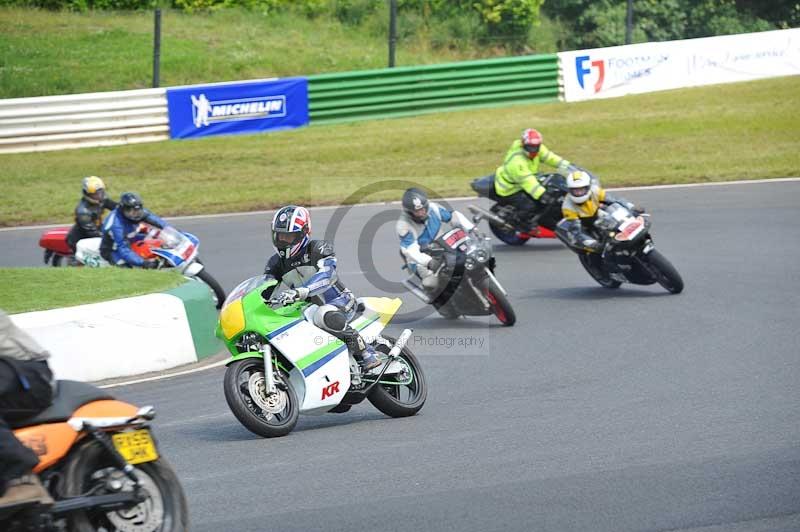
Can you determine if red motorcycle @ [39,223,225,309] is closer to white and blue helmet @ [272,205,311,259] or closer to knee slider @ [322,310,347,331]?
white and blue helmet @ [272,205,311,259]

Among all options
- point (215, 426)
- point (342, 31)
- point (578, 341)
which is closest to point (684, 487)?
point (215, 426)

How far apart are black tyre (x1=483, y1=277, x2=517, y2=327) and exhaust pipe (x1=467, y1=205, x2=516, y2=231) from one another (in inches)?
183

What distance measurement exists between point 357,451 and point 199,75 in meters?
24.9

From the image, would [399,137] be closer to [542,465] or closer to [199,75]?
[199,75]

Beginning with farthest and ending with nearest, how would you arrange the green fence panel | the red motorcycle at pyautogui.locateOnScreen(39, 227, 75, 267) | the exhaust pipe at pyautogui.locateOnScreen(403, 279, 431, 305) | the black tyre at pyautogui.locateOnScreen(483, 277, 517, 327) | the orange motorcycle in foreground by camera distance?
the green fence panel
the red motorcycle at pyautogui.locateOnScreen(39, 227, 75, 267)
the exhaust pipe at pyautogui.locateOnScreen(403, 279, 431, 305)
the black tyre at pyautogui.locateOnScreen(483, 277, 517, 327)
the orange motorcycle in foreground

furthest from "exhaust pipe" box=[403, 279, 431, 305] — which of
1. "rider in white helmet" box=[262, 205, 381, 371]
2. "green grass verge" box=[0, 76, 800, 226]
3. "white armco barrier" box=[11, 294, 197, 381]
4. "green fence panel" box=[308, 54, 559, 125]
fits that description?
"green fence panel" box=[308, 54, 559, 125]

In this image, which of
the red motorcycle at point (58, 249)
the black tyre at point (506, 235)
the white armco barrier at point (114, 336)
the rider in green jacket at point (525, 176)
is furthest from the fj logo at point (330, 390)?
the black tyre at point (506, 235)

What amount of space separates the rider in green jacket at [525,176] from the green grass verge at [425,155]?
4.42m

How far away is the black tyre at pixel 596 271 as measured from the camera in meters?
13.9

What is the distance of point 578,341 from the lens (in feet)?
37.0

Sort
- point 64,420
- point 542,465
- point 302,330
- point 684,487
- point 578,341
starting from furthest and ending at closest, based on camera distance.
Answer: point 578,341 < point 302,330 < point 542,465 < point 684,487 < point 64,420

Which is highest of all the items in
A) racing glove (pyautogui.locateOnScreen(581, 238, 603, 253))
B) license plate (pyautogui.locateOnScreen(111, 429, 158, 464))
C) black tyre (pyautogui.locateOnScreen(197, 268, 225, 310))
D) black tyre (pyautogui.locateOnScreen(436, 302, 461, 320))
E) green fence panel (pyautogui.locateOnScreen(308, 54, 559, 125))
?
green fence panel (pyautogui.locateOnScreen(308, 54, 559, 125))

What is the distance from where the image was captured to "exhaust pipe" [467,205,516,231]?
55.3ft

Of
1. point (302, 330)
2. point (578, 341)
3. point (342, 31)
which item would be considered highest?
point (342, 31)
